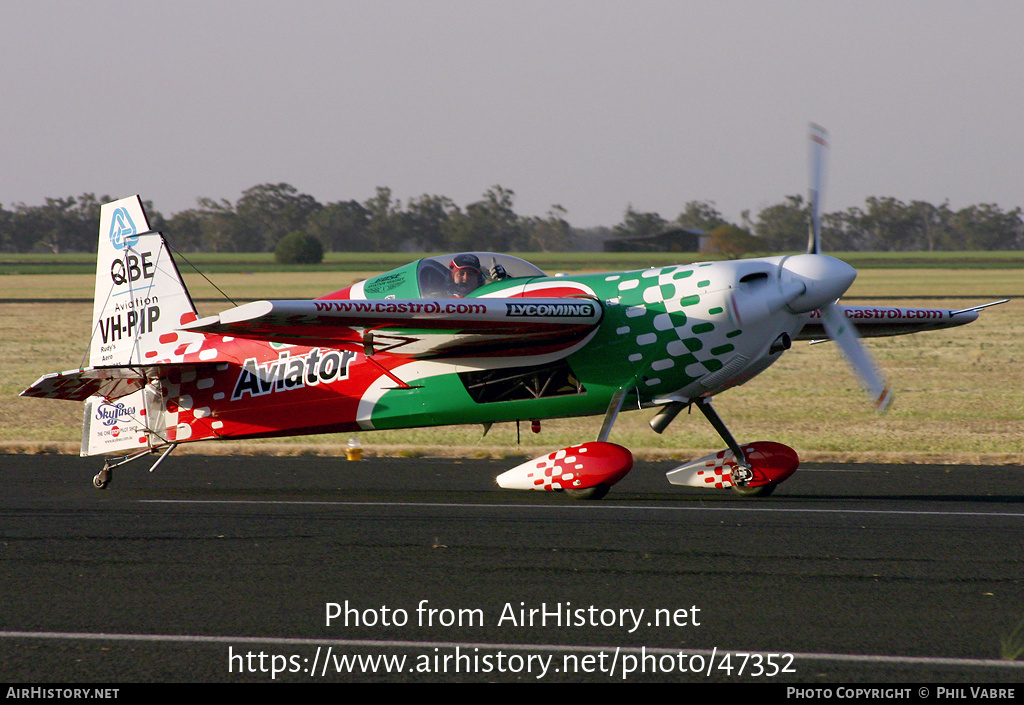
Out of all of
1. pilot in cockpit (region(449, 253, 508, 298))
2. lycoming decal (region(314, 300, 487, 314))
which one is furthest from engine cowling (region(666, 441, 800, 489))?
lycoming decal (region(314, 300, 487, 314))

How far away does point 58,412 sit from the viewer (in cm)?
1845

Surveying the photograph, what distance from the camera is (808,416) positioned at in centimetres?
1741

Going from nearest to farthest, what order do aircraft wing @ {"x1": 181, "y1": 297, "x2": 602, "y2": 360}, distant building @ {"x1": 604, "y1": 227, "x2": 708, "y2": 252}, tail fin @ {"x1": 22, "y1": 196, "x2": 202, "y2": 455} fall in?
aircraft wing @ {"x1": 181, "y1": 297, "x2": 602, "y2": 360}
tail fin @ {"x1": 22, "y1": 196, "x2": 202, "y2": 455}
distant building @ {"x1": 604, "y1": 227, "x2": 708, "y2": 252}

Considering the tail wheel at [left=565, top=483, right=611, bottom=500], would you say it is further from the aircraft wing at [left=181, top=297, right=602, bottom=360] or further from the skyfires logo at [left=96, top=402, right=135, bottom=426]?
the skyfires logo at [left=96, top=402, right=135, bottom=426]

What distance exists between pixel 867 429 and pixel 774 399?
387 cm

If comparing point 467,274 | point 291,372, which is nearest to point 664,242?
point 291,372

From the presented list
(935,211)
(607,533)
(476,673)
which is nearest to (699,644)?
(476,673)

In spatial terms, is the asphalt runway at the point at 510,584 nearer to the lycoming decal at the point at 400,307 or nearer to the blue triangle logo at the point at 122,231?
the lycoming decal at the point at 400,307

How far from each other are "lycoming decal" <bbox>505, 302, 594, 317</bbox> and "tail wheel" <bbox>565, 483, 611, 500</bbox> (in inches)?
67.5

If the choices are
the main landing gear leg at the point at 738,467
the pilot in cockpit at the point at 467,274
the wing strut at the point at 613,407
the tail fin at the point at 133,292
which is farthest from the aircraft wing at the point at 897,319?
the tail fin at the point at 133,292

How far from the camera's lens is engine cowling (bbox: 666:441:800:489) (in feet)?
35.0

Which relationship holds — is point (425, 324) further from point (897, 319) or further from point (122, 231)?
point (897, 319)

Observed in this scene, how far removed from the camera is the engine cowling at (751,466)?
1067cm
